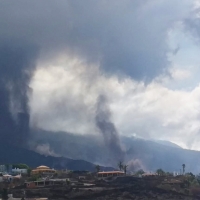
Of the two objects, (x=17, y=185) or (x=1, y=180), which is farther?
(x=1, y=180)

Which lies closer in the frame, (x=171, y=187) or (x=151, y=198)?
(x=151, y=198)

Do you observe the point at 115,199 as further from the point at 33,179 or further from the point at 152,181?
the point at 33,179

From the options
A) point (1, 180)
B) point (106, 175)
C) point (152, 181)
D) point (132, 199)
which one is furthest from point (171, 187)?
point (1, 180)

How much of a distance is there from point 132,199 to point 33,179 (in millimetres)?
39784

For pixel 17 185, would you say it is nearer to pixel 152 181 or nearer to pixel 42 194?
pixel 42 194

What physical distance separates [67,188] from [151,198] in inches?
800

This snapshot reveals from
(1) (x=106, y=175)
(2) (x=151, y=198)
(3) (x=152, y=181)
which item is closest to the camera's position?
(2) (x=151, y=198)

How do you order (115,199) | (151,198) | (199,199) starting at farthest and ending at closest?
(199,199), (151,198), (115,199)

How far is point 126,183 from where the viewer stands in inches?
5728

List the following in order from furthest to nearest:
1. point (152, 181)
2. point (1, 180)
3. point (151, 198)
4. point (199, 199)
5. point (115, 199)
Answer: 1. point (1, 180)
2. point (152, 181)
3. point (199, 199)
4. point (151, 198)
5. point (115, 199)

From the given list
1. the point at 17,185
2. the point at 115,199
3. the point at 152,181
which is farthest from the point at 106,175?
the point at 115,199

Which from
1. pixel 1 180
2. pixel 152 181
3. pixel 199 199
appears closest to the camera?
pixel 199 199

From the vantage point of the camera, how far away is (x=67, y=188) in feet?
423

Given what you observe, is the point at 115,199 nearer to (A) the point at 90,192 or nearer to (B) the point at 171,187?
(A) the point at 90,192
